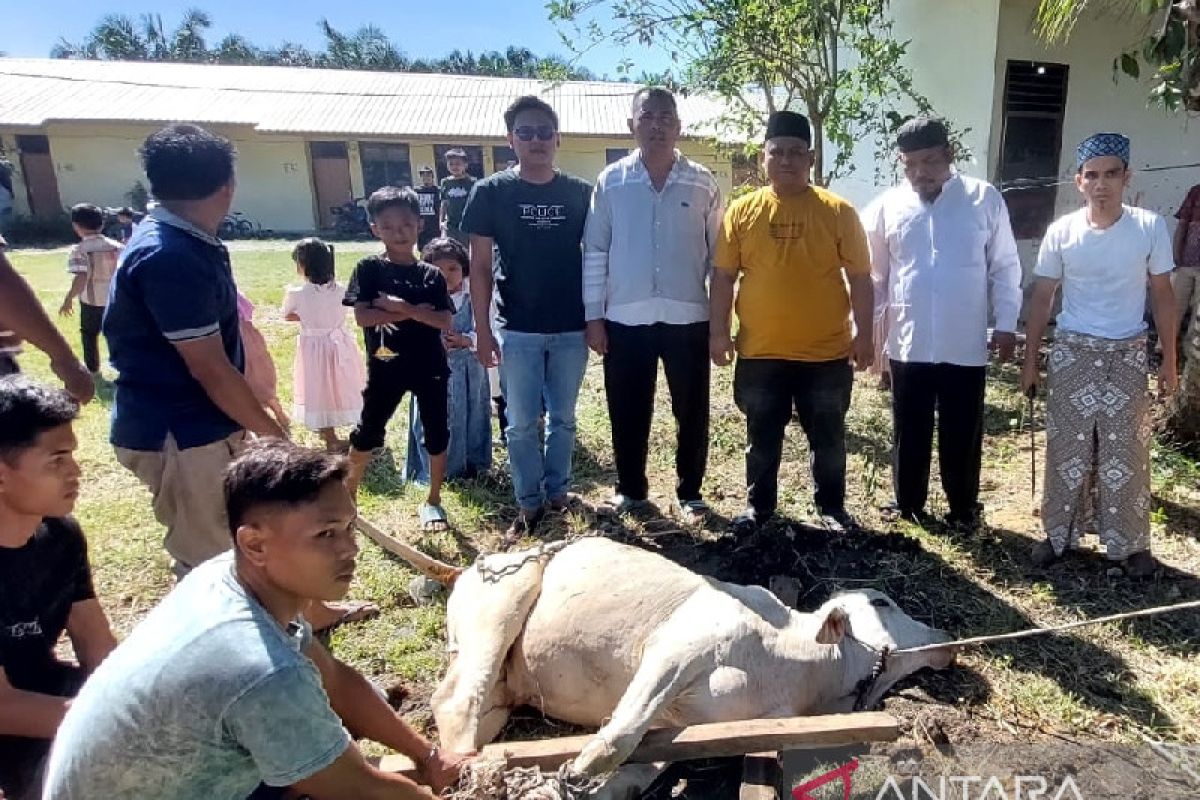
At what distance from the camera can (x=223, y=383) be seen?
9.32ft

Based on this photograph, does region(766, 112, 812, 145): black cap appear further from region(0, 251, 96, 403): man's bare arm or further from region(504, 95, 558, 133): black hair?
region(0, 251, 96, 403): man's bare arm

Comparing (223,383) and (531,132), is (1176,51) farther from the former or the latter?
(223,383)

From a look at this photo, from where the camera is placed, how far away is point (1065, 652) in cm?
332

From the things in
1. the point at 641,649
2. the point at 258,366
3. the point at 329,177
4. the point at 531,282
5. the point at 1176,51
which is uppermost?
the point at 329,177

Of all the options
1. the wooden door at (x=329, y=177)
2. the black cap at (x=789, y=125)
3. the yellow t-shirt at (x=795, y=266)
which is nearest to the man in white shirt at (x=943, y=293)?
the yellow t-shirt at (x=795, y=266)

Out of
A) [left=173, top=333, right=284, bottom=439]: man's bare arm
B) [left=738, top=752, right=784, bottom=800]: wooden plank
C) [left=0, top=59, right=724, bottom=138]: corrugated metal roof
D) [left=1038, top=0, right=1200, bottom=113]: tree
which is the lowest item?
[left=738, top=752, right=784, bottom=800]: wooden plank

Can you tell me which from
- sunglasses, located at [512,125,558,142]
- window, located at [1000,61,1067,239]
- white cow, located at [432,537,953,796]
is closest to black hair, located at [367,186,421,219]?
sunglasses, located at [512,125,558,142]

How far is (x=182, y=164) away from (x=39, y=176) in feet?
88.9

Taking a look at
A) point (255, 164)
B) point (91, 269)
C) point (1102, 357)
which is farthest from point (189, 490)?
point (255, 164)

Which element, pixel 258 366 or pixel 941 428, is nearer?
pixel 941 428

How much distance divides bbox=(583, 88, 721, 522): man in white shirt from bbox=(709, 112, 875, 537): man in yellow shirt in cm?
17

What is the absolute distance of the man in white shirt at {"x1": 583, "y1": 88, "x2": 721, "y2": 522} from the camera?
14.0 ft

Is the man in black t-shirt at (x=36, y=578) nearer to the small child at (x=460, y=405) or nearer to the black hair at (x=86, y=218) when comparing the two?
the small child at (x=460, y=405)

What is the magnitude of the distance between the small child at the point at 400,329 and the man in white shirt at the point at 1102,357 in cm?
305
